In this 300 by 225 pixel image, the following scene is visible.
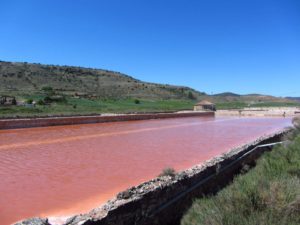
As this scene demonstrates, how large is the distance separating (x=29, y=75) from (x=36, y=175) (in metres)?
57.7

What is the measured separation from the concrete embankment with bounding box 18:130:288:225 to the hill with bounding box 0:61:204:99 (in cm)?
4561

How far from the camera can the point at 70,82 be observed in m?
68.6

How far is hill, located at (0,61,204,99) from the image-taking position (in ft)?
189

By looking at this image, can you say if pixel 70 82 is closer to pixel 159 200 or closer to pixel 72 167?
pixel 72 167

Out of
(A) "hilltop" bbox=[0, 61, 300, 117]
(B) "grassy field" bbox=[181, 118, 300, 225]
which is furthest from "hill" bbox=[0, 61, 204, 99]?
(B) "grassy field" bbox=[181, 118, 300, 225]

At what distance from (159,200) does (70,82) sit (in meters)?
64.5

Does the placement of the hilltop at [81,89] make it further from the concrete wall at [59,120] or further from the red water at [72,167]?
the red water at [72,167]

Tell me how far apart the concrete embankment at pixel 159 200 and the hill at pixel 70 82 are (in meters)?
45.6

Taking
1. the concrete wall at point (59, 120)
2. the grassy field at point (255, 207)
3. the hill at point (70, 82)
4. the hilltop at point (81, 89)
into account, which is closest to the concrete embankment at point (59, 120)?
the concrete wall at point (59, 120)

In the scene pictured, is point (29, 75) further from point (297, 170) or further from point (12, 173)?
point (297, 170)

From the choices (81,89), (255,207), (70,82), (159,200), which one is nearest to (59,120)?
(159,200)

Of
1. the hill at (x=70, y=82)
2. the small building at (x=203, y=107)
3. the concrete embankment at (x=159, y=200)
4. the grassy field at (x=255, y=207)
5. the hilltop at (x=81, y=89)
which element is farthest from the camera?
the hill at (x=70, y=82)

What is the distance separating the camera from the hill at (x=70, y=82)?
57688 mm

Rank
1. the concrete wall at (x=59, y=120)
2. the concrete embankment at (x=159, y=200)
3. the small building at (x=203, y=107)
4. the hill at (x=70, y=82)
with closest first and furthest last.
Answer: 1. the concrete embankment at (x=159, y=200)
2. the concrete wall at (x=59, y=120)
3. the small building at (x=203, y=107)
4. the hill at (x=70, y=82)
